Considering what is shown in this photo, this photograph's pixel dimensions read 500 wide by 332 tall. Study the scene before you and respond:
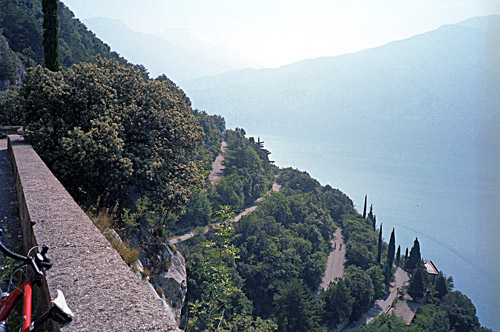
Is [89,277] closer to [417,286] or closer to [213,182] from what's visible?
[417,286]

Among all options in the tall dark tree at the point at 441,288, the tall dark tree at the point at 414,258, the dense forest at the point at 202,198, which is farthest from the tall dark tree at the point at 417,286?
the tall dark tree at the point at 414,258

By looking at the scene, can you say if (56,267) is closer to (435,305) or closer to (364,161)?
(435,305)

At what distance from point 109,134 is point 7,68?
3228 centimetres

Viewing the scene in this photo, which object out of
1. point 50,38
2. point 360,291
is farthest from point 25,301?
point 360,291

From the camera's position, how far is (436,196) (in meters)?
114

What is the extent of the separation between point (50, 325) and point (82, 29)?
70.0 meters

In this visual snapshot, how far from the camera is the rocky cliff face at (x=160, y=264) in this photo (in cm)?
812

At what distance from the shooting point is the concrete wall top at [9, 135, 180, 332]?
6.71 feet

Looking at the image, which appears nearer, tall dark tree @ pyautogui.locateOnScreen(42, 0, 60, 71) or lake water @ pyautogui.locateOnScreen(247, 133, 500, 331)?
tall dark tree @ pyautogui.locateOnScreen(42, 0, 60, 71)

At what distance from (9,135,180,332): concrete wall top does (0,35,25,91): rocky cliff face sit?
Answer: 116 ft

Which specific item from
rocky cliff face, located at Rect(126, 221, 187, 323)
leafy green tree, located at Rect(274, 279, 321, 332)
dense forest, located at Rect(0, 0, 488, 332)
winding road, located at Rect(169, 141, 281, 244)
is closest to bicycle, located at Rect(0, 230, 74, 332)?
dense forest, located at Rect(0, 0, 488, 332)

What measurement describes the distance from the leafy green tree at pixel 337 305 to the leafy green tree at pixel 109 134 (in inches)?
1287

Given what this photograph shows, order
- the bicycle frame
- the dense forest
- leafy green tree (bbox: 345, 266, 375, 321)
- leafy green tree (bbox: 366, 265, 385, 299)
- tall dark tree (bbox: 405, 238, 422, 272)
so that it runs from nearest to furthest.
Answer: the bicycle frame
the dense forest
leafy green tree (bbox: 345, 266, 375, 321)
leafy green tree (bbox: 366, 265, 385, 299)
tall dark tree (bbox: 405, 238, 422, 272)

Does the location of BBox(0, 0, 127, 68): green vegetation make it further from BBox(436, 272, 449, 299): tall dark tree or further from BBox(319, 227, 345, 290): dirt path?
BBox(436, 272, 449, 299): tall dark tree
